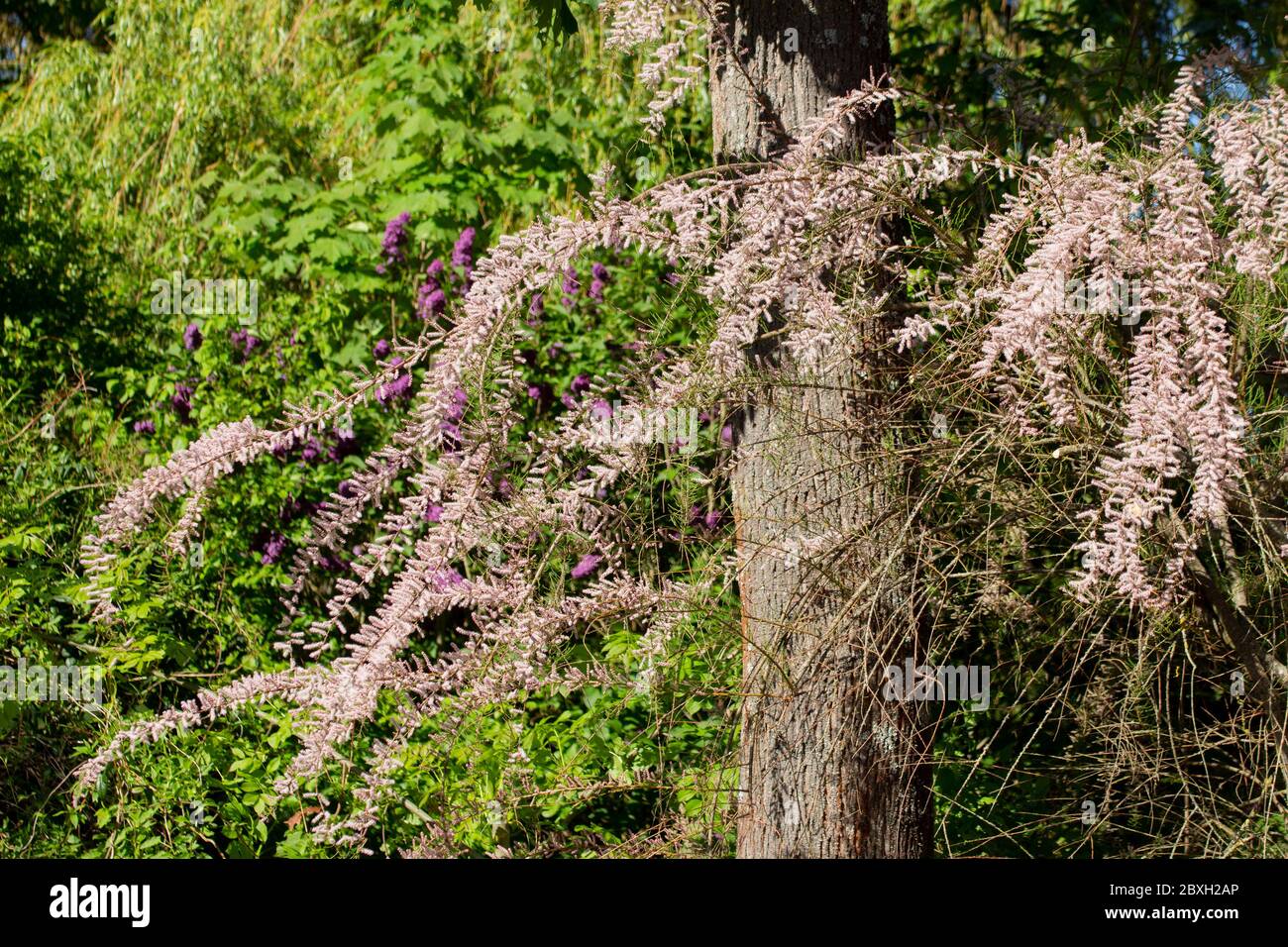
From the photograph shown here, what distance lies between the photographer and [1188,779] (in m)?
3.16

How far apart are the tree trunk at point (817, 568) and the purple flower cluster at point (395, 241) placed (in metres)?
2.03

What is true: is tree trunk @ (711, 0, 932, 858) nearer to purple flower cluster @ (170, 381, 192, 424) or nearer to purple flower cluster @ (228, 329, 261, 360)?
purple flower cluster @ (228, 329, 261, 360)

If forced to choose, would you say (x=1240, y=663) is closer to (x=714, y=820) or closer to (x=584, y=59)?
(x=714, y=820)

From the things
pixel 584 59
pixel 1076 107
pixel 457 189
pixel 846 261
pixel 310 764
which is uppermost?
pixel 584 59

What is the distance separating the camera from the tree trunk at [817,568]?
10.1 feet

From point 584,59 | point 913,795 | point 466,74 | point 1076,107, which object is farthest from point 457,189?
point 913,795

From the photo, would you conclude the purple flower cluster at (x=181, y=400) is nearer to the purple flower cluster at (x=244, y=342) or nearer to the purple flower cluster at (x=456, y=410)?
the purple flower cluster at (x=244, y=342)

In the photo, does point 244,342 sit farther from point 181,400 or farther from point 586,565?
point 586,565

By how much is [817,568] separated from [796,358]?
0.48m

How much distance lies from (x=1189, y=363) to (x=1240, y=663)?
0.81 m

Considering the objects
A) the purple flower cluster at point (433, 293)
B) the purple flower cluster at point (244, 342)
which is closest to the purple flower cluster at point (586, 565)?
the purple flower cluster at point (433, 293)

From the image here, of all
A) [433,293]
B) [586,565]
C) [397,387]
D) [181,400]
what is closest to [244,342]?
[181,400]

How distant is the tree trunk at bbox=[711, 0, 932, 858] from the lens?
309 centimetres
